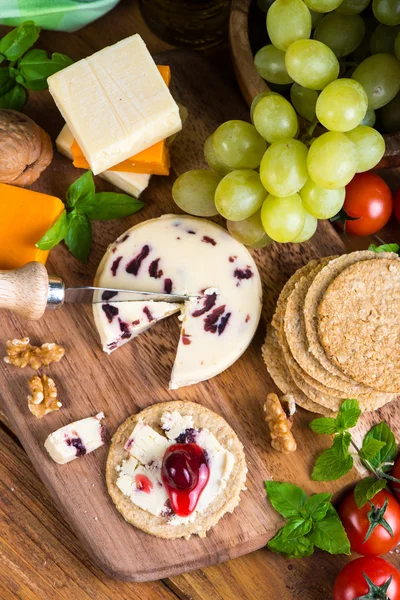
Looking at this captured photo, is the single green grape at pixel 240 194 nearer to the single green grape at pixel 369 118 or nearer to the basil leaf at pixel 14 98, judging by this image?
the single green grape at pixel 369 118

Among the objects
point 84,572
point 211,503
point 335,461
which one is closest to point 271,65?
point 335,461

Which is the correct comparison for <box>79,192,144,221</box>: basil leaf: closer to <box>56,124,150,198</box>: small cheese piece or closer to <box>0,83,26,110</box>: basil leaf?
<box>56,124,150,198</box>: small cheese piece

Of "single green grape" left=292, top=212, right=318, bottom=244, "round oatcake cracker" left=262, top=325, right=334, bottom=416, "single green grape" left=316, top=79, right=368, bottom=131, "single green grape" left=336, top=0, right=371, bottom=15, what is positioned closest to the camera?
"single green grape" left=316, top=79, right=368, bottom=131

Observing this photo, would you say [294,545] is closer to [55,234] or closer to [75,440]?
[75,440]

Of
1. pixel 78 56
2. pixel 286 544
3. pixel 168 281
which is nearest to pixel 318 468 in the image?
pixel 286 544

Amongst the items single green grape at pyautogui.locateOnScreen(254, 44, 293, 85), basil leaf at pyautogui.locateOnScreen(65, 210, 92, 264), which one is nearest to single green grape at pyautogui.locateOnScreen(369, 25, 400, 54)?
single green grape at pyautogui.locateOnScreen(254, 44, 293, 85)
